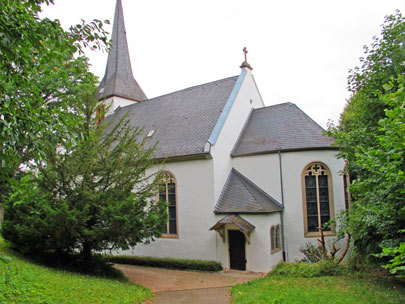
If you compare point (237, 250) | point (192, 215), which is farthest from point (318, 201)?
point (192, 215)

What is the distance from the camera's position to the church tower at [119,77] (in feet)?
85.6

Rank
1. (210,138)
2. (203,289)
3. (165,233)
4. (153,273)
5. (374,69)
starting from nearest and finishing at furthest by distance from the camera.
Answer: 1. (203,289)
2. (374,69)
3. (153,273)
4. (210,138)
5. (165,233)

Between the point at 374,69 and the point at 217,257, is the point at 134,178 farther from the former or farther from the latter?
the point at 374,69

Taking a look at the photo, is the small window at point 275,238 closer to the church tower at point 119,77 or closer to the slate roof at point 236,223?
the slate roof at point 236,223

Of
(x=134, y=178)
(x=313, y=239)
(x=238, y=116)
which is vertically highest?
(x=238, y=116)

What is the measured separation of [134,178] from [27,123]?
772 centimetres

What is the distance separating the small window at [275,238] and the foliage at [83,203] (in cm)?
540

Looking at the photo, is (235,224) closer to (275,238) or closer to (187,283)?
(275,238)

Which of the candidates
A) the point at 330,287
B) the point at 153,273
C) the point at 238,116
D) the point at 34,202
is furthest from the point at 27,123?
the point at 238,116

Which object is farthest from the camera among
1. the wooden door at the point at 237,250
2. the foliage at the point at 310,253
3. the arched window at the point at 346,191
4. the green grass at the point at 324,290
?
the arched window at the point at 346,191

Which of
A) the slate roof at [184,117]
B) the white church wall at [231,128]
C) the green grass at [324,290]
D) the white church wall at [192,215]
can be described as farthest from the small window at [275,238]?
the slate roof at [184,117]

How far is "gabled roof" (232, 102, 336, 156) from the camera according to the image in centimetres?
1517

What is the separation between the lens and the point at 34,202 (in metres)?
9.94

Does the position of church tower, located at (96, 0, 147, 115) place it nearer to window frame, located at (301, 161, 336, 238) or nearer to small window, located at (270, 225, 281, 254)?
window frame, located at (301, 161, 336, 238)
